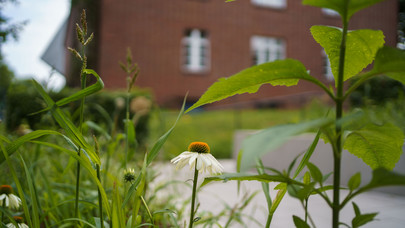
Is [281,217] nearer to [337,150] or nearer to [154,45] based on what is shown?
[337,150]

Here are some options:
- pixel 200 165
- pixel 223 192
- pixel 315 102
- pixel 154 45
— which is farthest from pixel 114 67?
pixel 200 165

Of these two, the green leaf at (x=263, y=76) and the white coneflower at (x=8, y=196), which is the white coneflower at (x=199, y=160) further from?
the white coneflower at (x=8, y=196)

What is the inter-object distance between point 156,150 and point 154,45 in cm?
912

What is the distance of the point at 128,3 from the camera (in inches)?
362

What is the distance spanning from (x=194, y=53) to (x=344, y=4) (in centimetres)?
978

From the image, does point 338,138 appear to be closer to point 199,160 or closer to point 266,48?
point 199,160

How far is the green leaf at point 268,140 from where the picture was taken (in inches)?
12.0

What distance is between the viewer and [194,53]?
10.1 m

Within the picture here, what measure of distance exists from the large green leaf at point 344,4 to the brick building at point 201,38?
8122 mm

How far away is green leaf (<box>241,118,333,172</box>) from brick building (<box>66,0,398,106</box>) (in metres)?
8.22

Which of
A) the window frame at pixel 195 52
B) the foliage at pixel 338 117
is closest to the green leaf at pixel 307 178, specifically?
the foliage at pixel 338 117

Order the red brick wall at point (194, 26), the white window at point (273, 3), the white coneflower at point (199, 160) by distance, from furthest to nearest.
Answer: the white window at point (273, 3) < the red brick wall at point (194, 26) < the white coneflower at point (199, 160)

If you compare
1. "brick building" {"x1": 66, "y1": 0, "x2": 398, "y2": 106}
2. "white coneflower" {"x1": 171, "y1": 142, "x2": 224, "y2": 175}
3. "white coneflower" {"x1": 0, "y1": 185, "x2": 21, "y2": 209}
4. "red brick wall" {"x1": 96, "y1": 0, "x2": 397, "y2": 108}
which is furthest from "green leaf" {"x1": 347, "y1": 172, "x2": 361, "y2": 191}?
"red brick wall" {"x1": 96, "y1": 0, "x2": 397, "y2": 108}

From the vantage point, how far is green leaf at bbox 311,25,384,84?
20.3 inches
